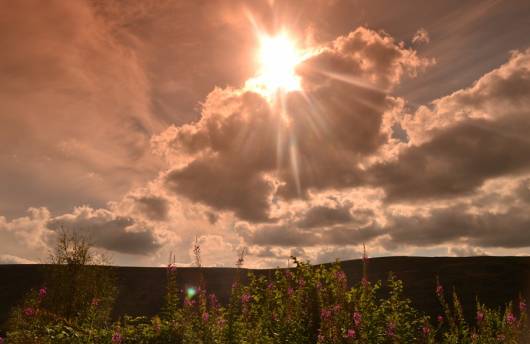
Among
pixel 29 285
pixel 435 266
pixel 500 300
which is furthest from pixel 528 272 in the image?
pixel 29 285

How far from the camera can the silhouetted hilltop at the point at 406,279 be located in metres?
24.4

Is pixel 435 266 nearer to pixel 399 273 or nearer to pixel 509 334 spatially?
pixel 399 273

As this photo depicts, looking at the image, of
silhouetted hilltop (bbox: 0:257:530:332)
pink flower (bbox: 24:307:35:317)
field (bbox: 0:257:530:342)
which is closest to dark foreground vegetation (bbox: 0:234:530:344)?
pink flower (bbox: 24:307:35:317)

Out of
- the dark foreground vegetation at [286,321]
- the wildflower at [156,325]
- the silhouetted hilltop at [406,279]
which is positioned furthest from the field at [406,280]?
the wildflower at [156,325]

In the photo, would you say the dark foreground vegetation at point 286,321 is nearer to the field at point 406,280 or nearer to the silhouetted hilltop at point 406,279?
the field at point 406,280

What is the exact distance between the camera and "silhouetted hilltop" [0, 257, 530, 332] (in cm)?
2441

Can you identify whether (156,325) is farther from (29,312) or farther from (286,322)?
(286,322)

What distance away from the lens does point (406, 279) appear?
27672 millimetres

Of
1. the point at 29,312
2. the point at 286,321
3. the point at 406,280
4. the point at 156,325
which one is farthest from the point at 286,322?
the point at 406,280

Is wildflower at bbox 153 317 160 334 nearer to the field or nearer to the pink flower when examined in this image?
the pink flower

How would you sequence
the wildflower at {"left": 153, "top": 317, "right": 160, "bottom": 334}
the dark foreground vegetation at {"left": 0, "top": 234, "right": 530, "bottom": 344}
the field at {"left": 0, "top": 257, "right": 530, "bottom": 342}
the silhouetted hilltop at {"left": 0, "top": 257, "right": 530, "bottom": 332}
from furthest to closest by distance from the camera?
the silhouetted hilltop at {"left": 0, "top": 257, "right": 530, "bottom": 332} → the field at {"left": 0, "top": 257, "right": 530, "bottom": 342} → the wildflower at {"left": 153, "top": 317, "right": 160, "bottom": 334} → the dark foreground vegetation at {"left": 0, "top": 234, "right": 530, "bottom": 344}

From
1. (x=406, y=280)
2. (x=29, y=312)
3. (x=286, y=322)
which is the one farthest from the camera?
(x=406, y=280)

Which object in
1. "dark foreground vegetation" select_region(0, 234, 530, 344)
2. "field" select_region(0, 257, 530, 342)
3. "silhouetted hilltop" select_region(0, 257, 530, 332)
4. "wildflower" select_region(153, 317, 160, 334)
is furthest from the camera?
"silhouetted hilltop" select_region(0, 257, 530, 332)

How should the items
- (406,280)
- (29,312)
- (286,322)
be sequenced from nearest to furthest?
(29,312), (286,322), (406,280)
